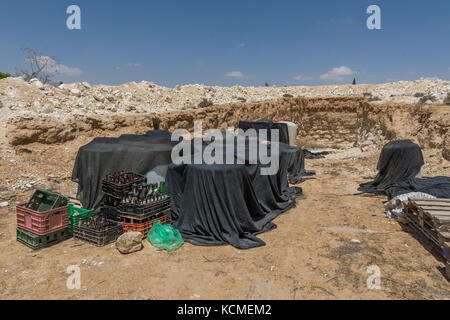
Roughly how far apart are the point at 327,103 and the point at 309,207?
1479 cm

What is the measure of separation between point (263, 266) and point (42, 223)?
366cm

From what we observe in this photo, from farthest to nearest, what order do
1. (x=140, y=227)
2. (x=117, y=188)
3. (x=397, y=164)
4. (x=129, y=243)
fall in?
(x=397, y=164) → (x=117, y=188) → (x=140, y=227) → (x=129, y=243)

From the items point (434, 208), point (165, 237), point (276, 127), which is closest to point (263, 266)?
point (165, 237)

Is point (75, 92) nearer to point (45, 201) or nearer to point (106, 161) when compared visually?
point (106, 161)

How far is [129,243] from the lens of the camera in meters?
4.61

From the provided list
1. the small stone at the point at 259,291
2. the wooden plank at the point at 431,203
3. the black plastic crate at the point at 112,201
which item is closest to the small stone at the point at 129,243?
the black plastic crate at the point at 112,201

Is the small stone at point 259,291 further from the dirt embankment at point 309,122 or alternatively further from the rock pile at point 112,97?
the rock pile at point 112,97

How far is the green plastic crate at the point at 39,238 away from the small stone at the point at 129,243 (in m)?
1.18

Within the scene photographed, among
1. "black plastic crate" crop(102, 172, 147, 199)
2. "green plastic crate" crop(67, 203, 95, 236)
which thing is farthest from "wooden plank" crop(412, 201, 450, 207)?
"green plastic crate" crop(67, 203, 95, 236)

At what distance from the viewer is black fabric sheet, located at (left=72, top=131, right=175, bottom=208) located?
257 inches

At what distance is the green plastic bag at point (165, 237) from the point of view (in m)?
4.86

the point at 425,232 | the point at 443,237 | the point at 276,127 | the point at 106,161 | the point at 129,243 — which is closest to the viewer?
the point at 443,237

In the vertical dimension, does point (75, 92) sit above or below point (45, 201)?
above
